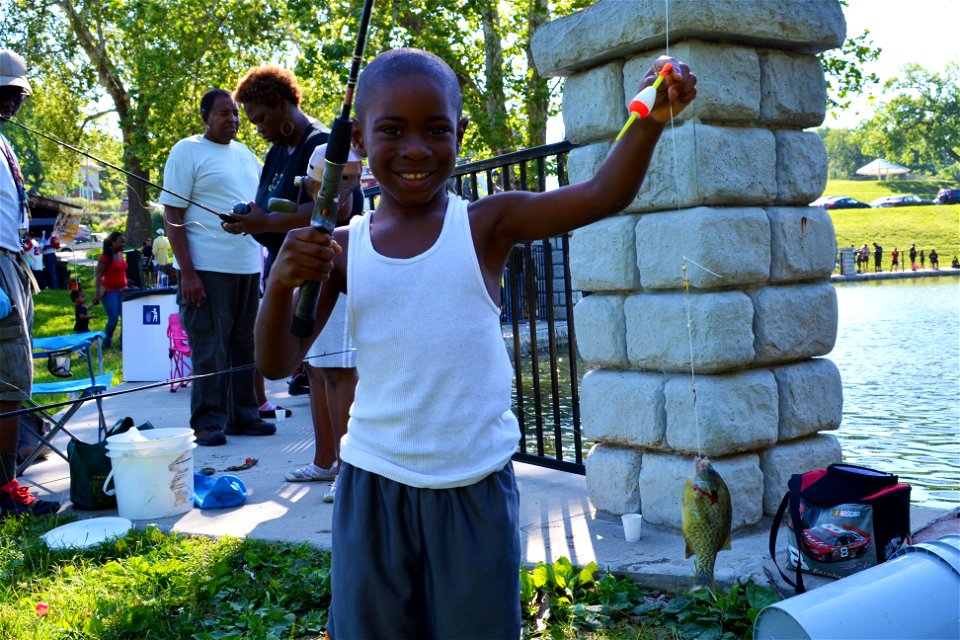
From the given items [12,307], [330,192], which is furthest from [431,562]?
[12,307]

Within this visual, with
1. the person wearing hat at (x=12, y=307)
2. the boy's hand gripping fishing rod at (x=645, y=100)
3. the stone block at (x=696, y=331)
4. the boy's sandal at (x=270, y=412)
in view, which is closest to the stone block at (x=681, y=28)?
the stone block at (x=696, y=331)

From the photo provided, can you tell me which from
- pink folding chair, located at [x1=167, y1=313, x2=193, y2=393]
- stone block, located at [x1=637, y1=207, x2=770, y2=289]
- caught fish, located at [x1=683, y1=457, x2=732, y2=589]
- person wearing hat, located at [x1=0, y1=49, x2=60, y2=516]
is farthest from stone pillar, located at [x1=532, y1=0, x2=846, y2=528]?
pink folding chair, located at [x1=167, y1=313, x2=193, y2=393]

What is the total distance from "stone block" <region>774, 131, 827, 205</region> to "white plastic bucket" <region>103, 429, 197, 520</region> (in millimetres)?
3270

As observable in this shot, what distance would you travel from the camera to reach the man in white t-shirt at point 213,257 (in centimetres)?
630

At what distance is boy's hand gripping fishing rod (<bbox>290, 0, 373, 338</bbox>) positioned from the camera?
79.9 inches

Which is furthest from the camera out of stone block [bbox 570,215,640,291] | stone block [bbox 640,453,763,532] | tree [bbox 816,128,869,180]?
tree [bbox 816,128,869,180]

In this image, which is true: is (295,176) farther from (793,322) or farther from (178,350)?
(178,350)

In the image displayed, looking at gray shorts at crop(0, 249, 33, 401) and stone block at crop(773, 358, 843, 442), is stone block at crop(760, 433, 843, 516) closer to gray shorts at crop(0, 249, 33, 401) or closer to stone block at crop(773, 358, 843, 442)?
stone block at crop(773, 358, 843, 442)

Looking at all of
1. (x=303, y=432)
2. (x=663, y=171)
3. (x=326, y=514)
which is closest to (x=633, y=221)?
(x=663, y=171)

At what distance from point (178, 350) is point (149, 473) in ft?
16.1

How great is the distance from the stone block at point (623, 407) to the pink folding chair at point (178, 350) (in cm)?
611

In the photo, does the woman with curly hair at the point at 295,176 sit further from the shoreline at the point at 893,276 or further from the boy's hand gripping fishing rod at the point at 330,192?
the shoreline at the point at 893,276

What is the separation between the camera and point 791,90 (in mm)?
4301

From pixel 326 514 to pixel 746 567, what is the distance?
210 centimetres
